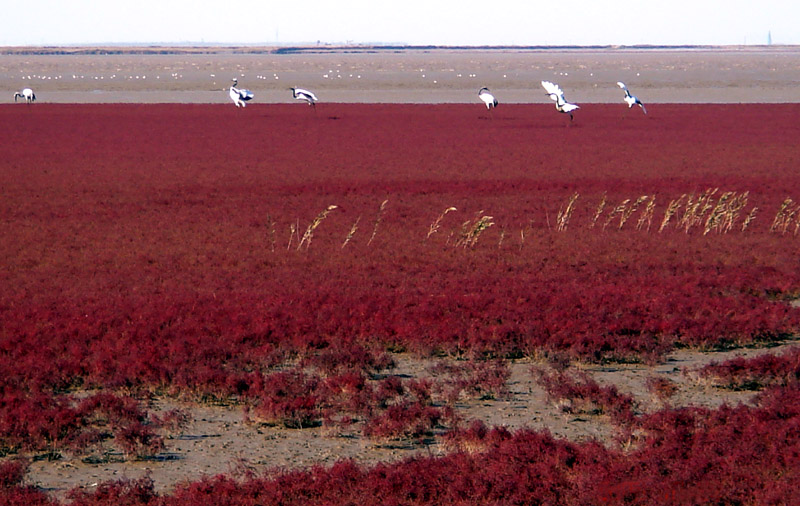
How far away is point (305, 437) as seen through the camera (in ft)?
22.7

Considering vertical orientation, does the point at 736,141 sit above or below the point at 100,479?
below

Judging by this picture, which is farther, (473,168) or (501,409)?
(473,168)

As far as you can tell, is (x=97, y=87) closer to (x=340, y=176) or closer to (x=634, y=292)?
(x=340, y=176)

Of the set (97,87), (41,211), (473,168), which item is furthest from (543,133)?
(97,87)

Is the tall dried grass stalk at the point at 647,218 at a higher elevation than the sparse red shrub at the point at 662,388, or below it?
below

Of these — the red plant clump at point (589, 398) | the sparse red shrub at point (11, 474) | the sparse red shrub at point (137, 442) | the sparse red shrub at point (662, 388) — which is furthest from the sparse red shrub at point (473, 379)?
the sparse red shrub at point (11, 474)

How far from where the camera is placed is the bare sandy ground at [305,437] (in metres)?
6.22

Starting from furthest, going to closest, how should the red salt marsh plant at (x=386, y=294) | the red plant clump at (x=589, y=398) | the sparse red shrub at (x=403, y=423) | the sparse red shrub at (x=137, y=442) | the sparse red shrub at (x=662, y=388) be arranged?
the sparse red shrub at (x=662, y=388) < the red plant clump at (x=589, y=398) < the sparse red shrub at (x=403, y=423) < the sparse red shrub at (x=137, y=442) < the red salt marsh plant at (x=386, y=294)

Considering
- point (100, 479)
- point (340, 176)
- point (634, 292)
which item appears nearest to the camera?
point (100, 479)

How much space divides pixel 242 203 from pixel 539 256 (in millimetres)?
7155

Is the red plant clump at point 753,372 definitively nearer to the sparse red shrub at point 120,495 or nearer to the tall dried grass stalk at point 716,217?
the sparse red shrub at point 120,495

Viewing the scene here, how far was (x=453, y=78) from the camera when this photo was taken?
76562 mm

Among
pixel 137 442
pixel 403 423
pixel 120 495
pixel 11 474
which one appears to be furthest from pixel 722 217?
pixel 11 474

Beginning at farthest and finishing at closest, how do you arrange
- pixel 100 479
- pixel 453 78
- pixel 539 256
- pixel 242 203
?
pixel 453 78
pixel 242 203
pixel 539 256
pixel 100 479
